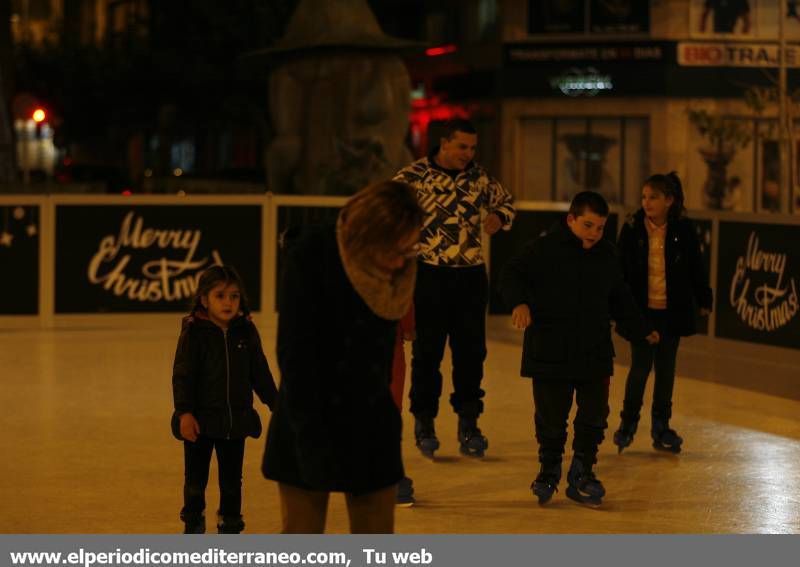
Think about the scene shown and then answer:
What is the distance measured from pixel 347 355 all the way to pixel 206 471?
2.44 metres

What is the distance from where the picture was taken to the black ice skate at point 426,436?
959 centimetres

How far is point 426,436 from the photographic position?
962 centimetres

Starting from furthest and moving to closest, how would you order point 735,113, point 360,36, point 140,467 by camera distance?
point 735,113
point 360,36
point 140,467

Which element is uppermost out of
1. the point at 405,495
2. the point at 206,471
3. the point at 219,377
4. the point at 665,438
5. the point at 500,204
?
the point at 500,204

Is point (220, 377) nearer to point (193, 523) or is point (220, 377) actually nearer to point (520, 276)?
point (193, 523)

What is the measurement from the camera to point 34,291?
622 inches

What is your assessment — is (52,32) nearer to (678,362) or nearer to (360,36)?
(360,36)

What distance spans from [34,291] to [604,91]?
2632 centimetres

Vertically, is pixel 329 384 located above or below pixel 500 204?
below

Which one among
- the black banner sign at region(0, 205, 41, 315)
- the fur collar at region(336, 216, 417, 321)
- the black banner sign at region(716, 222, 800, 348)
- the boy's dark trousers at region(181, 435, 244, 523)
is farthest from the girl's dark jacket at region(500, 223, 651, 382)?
the black banner sign at region(0, 205, 41, 315)

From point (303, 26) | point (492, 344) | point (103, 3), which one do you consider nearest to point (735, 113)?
point (303, 26)

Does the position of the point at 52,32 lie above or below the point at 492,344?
above

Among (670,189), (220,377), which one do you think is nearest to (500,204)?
(670,189)

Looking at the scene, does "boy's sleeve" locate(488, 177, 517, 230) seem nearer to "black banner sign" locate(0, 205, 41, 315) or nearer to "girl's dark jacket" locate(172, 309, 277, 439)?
"girl's dark jacket" locate(172, 309, 277, 439)
